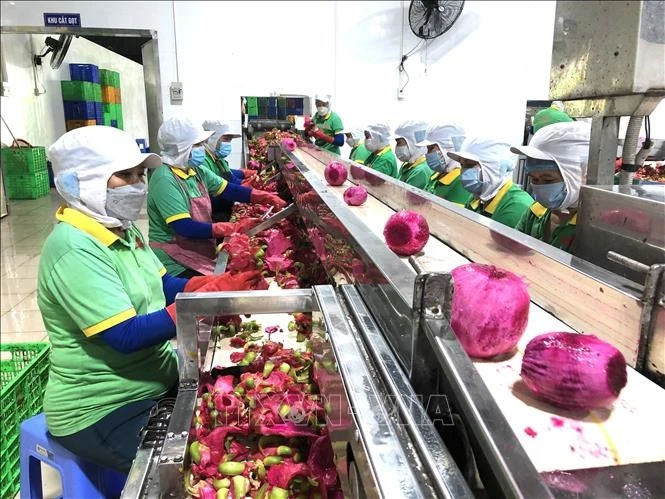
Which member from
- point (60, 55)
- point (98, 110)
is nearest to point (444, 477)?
point (60, 55)

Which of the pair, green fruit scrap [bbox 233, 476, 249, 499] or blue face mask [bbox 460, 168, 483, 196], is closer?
green fruit scrap [bbox 233, 476, 249, 499]

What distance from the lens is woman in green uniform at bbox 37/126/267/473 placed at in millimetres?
1573

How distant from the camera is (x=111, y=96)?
11.5 meters

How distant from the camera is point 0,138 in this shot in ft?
32.7

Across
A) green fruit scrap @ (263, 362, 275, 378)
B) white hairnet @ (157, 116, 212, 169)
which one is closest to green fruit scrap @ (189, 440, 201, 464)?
green fruit scrap @ (263, 362, 275, 378)

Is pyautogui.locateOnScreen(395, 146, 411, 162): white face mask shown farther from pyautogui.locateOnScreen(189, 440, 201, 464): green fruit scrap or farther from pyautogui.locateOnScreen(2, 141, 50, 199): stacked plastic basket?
pyautogui.locateOnScreen(2, 141, 50, 199): stacked plastic basket

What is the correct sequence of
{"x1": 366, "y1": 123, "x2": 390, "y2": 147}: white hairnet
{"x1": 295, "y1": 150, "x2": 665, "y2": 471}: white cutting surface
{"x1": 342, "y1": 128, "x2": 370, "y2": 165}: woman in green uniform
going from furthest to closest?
{"x1": 342, "y1": 128, "x2": 370, "y2": 165}: woman in green uniform
{"x1": 366, "y1": 123, "x2": 390, "y2": 147}: white hairnet
{"x1": 295, "y1": 150, "x2": 665, "y2": 471}: white cutting surface

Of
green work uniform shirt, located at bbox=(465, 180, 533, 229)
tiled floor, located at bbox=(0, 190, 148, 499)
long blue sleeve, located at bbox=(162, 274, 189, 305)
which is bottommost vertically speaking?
tiled floor, located at bbox=(0, 190, 148, 499)

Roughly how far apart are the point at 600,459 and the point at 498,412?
0.14m

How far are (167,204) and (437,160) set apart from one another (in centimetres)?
218

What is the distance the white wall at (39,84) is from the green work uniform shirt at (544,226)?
10360mm

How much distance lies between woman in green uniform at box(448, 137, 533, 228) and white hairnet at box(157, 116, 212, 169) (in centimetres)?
180

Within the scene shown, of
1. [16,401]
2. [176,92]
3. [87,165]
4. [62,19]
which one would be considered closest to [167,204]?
[16,401]

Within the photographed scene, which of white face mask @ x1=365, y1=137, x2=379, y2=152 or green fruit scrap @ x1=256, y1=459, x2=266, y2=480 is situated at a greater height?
white face mask @ x1=365, y1=137, x2=379, y2=152
